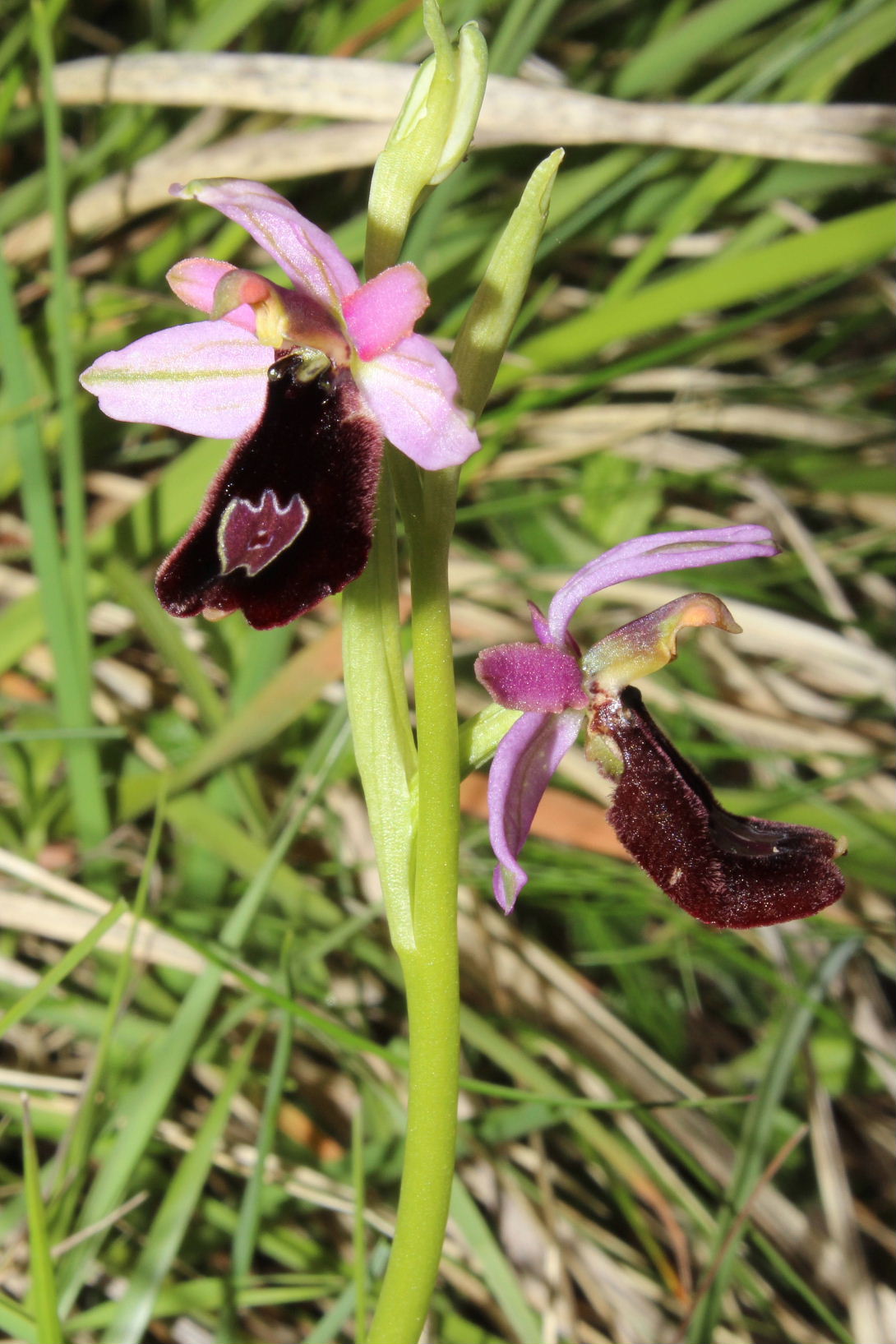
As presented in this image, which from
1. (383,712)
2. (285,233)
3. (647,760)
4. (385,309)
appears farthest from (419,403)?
(647,760)

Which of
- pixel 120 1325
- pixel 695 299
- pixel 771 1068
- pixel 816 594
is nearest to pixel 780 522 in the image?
pixel 816 594

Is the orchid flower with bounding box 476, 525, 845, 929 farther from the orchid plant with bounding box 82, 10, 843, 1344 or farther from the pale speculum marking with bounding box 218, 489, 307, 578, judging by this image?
the pale speculum marking with bounding box 218, 489, 307, 578

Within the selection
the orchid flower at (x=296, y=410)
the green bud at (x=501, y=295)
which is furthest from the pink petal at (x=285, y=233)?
the green bud at (x=501, y=295)

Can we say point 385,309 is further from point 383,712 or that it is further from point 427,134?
point 383,712

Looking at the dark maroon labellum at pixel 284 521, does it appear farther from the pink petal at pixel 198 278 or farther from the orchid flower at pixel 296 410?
the pink petal at pixel 198 278

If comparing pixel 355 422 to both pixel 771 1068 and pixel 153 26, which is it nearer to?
pixel 771 1068

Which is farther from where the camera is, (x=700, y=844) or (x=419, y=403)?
(x=700, y=844)

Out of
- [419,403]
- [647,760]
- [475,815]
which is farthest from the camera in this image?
[475,815]
